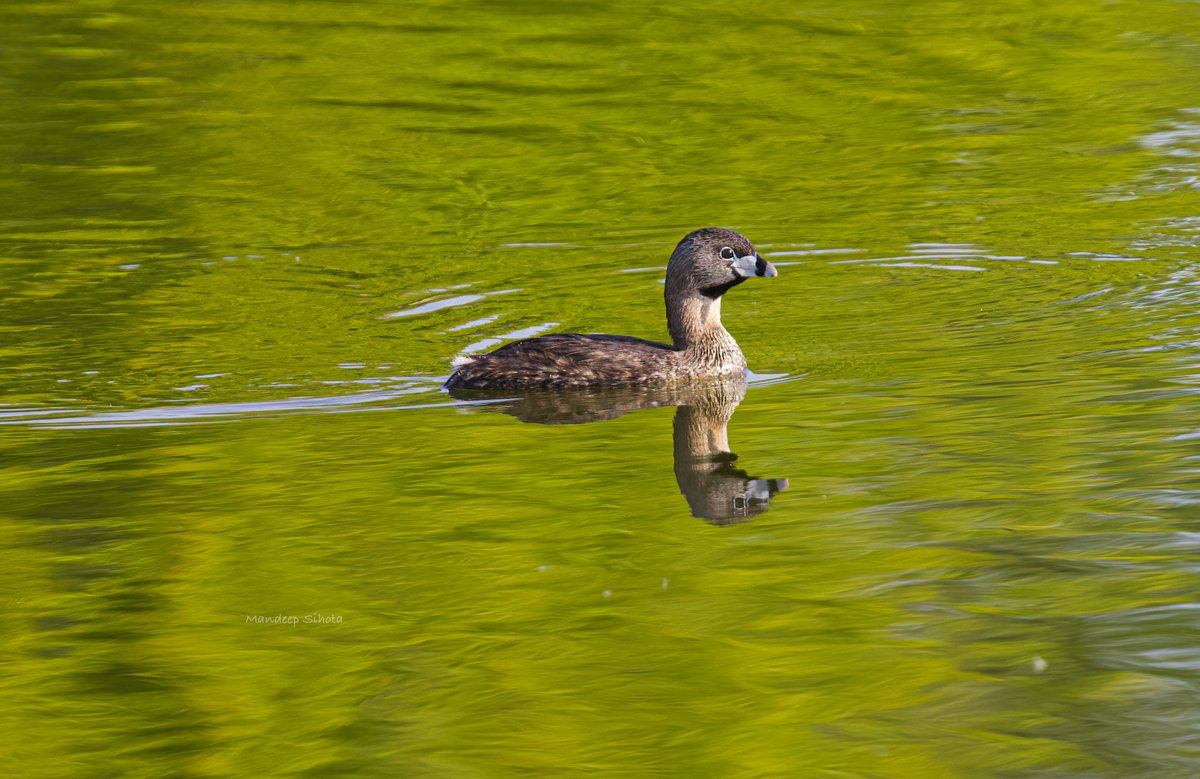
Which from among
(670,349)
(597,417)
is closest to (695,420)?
(597,417)

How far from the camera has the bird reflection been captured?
32.2ft

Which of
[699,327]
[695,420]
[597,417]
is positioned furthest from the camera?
[699,327]

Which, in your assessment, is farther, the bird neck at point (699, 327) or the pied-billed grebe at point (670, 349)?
Result: the bird neck at point (699, 327)

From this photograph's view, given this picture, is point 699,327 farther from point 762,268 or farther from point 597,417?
point 597,417

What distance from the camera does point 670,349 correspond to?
13.7 m

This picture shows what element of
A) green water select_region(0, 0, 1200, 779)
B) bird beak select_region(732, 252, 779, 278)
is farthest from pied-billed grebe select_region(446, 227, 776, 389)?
green water select_region(0, 0, 1200, 779)

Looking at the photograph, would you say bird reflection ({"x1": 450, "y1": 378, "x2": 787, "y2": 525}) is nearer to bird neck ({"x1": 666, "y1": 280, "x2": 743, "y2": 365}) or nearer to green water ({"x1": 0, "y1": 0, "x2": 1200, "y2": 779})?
green water ({"x1": 0, "y1": 0, "x2": 1200, "y2": 779})

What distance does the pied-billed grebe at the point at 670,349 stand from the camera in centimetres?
1310

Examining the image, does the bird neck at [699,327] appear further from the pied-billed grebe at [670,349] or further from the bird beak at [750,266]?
the bird beak at [750,266]

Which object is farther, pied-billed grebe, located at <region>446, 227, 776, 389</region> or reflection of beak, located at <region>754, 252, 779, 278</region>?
reflection of beak, located at <region>754, 252, 779, 278</region>

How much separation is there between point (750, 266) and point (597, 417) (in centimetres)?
207

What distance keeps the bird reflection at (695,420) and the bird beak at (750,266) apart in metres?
0.80

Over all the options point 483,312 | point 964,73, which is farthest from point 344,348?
→ point 964,73

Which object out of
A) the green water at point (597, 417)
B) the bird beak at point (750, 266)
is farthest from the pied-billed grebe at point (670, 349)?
the green water at point (597, 417)
